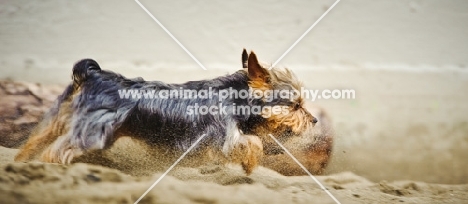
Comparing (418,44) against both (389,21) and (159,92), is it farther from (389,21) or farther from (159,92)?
(159,92)

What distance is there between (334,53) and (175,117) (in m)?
1.01

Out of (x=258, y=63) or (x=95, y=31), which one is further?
(x=95, y=31)

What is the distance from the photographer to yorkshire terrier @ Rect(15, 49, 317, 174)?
3.17 m

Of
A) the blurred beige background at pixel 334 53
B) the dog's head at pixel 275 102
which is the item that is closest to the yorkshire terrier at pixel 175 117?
the dog's head at pixel 275 102

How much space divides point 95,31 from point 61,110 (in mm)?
510

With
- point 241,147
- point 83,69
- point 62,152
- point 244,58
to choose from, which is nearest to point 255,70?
point 244,58

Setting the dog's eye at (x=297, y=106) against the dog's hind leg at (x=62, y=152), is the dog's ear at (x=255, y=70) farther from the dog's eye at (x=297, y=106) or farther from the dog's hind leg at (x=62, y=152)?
the dog's hind leg at (x=62, y=152)

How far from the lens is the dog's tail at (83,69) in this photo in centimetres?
326

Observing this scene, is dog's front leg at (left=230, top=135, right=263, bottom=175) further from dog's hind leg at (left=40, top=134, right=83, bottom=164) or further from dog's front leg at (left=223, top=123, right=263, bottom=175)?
dog's hind leg at (left=40, top=134, right=83, bottom=164)

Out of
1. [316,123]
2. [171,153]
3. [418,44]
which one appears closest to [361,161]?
[316,123]

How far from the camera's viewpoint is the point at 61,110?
3.22 metres

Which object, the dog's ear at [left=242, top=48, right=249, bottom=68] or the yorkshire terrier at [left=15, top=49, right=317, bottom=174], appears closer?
the yorkshire terrier at [left=15, top=49, right=317, bottom=174]

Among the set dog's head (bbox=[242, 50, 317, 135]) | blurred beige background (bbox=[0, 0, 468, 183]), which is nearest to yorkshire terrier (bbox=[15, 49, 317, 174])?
dog's head (bbox=[242, 50, 317, 135])

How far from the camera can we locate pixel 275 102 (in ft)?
10.5
